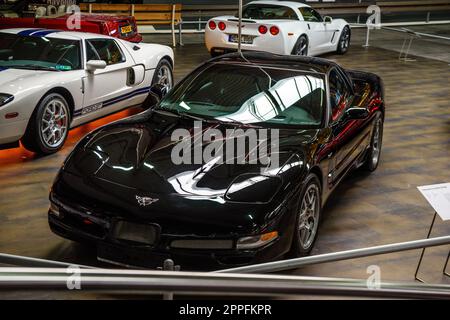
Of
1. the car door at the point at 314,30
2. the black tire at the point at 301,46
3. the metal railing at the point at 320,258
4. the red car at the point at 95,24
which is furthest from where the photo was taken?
the car door at the point at 314,30

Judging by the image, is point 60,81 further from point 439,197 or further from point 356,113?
point 439,197

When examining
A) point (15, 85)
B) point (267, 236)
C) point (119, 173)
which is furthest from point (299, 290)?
point (15, 85)

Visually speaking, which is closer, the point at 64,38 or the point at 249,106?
the point at 249,106

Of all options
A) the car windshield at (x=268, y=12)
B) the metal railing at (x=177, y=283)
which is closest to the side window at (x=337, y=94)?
the metal railing at (x=177, y=283)

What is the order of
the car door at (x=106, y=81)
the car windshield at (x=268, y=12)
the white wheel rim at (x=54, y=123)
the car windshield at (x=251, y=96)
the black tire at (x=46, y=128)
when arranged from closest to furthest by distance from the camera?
1. the car windshield at (x=251, y=96)
2. the black tire at (x=46, y=128)
3. the white wheel rim at (x=54, y=123)
4. the car door at (x=106, y=81)
5. the car windshield at (x=268, y=12)

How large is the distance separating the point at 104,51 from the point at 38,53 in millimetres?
794

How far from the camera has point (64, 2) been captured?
1429 centimetres

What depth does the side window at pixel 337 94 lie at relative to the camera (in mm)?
5344

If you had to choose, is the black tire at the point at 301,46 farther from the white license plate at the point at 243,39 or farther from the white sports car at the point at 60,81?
the white sports car at the point at 60,81

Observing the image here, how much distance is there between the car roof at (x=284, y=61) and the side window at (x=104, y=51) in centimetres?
214

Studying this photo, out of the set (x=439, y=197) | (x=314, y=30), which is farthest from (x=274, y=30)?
(x=439, y=197)
